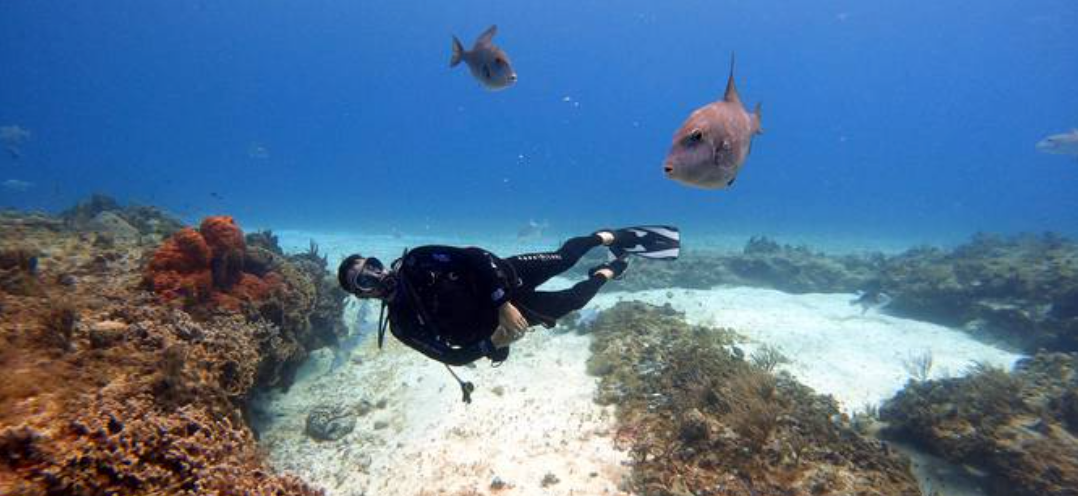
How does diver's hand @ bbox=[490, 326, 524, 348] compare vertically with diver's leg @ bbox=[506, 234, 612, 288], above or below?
below

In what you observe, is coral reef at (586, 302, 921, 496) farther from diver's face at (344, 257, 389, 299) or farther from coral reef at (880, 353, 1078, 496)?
diver's face at (344, 257, 389, 299)

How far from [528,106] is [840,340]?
131360 millimetres

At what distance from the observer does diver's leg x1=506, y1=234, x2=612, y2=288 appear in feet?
18.3

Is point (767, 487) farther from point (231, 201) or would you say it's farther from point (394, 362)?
point (231, 201)

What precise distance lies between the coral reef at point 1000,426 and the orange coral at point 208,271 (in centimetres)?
948

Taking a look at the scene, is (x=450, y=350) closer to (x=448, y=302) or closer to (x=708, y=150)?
(x=448, y=302)

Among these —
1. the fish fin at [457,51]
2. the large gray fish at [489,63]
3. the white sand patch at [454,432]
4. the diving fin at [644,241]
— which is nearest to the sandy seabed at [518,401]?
the white sand patch at [454,432]

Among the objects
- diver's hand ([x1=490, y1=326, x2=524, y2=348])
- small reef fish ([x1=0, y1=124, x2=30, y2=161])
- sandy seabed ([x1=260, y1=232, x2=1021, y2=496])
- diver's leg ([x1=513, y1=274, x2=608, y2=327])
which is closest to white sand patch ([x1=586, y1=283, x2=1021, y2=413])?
sandy seabed ([x1=260, y1=232, x2=1021, y2=496])

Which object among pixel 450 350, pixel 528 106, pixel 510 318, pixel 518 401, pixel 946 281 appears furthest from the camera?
pixel 528 106

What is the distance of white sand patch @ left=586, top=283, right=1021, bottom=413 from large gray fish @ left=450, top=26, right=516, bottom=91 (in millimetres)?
7127

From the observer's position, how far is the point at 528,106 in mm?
133125

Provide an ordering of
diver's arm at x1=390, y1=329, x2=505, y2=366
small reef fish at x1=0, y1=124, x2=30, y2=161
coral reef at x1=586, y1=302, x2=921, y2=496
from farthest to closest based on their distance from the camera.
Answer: small reef fish at x1=0, y1=124, x2=30, y2=161
coral reef at x1=586, y1=302, x2=921, y2=496
diver's arm at x1=390, y1=329, x2=505, y2=366

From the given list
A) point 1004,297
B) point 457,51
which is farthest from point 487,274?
point 1004,297

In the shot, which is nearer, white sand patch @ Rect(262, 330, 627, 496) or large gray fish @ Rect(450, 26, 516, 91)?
white sand patch @ Rect(262, 330, 627, 496)
